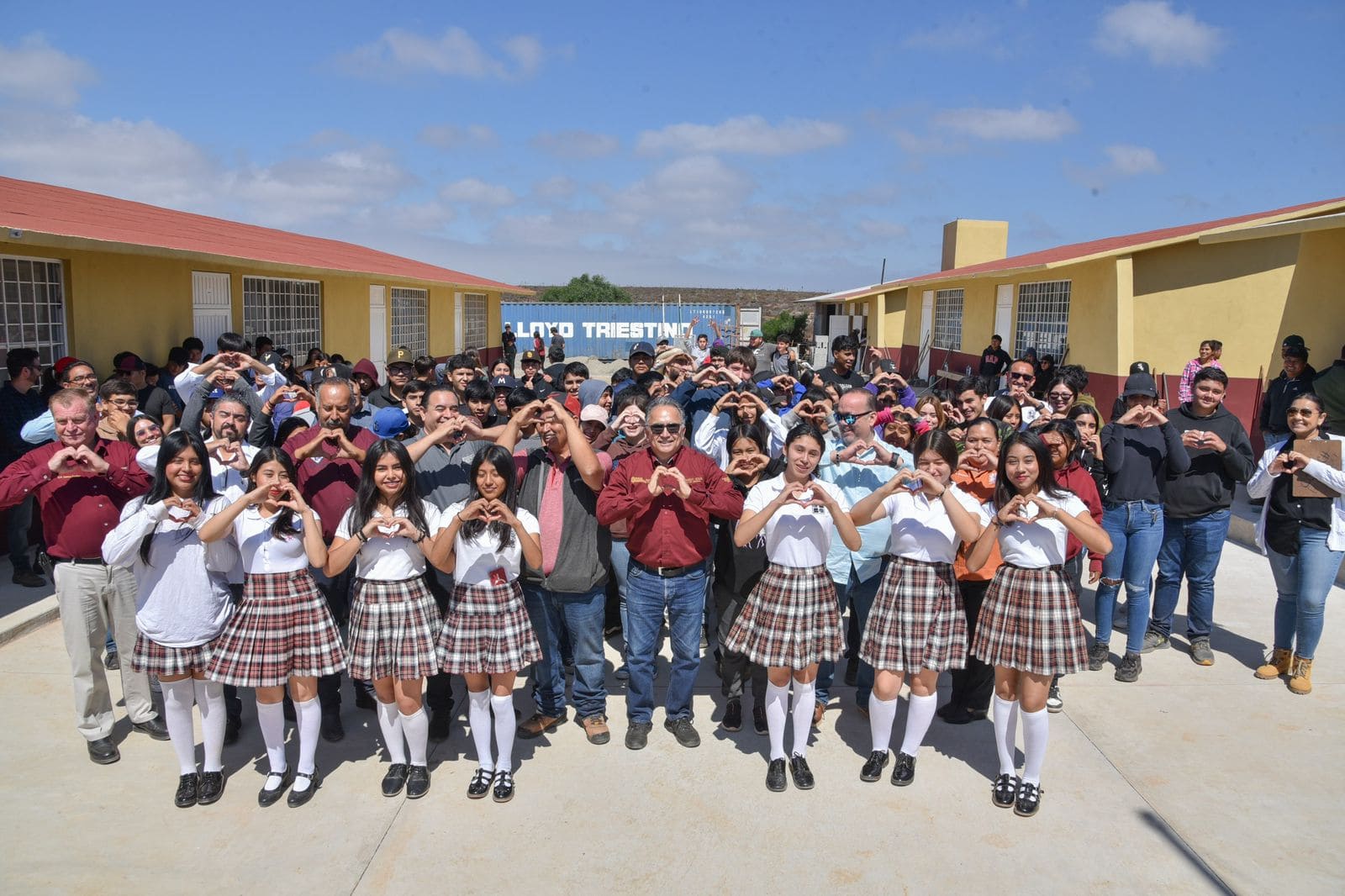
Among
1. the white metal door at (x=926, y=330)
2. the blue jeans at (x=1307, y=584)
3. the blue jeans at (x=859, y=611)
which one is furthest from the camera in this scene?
the white metal door at (x=926, y=330)

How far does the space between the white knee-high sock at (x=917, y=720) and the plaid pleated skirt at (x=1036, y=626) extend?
316 millimetres

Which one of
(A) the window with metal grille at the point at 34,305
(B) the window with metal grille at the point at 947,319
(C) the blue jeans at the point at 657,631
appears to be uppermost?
(B) the window with metal grille at the point at 947,319

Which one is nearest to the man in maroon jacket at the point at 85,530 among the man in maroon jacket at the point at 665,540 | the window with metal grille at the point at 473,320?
the man in maroon jacket at the point at 665,540

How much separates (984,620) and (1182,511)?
6.82ft

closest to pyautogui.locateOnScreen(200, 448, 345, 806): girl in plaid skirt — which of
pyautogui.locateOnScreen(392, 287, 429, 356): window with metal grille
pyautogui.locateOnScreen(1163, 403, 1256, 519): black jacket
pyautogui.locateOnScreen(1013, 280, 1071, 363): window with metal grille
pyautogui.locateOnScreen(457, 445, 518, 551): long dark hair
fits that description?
pyautogui.locateOnScreen(457, 445, 518, 551): long dark hair

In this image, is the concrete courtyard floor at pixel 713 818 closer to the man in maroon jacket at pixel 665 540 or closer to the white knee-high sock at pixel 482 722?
the white knee-high sock at pixel 482 722

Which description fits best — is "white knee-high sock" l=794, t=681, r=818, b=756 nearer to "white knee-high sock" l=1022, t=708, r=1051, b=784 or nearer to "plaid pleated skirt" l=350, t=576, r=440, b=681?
"white knee-high sock" l=1022, t=708, r=1051, b=784

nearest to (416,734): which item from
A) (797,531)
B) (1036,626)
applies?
(797,531)

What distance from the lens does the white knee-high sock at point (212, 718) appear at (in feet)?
11.3

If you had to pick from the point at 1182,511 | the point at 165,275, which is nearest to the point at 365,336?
the point at 165,275

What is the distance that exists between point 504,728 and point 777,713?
1.16 meters

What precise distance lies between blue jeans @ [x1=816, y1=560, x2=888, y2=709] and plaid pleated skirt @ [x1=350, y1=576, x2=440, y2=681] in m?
1.80

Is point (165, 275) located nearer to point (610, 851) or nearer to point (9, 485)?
point (9, 485)

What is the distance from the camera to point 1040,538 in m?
3.47
